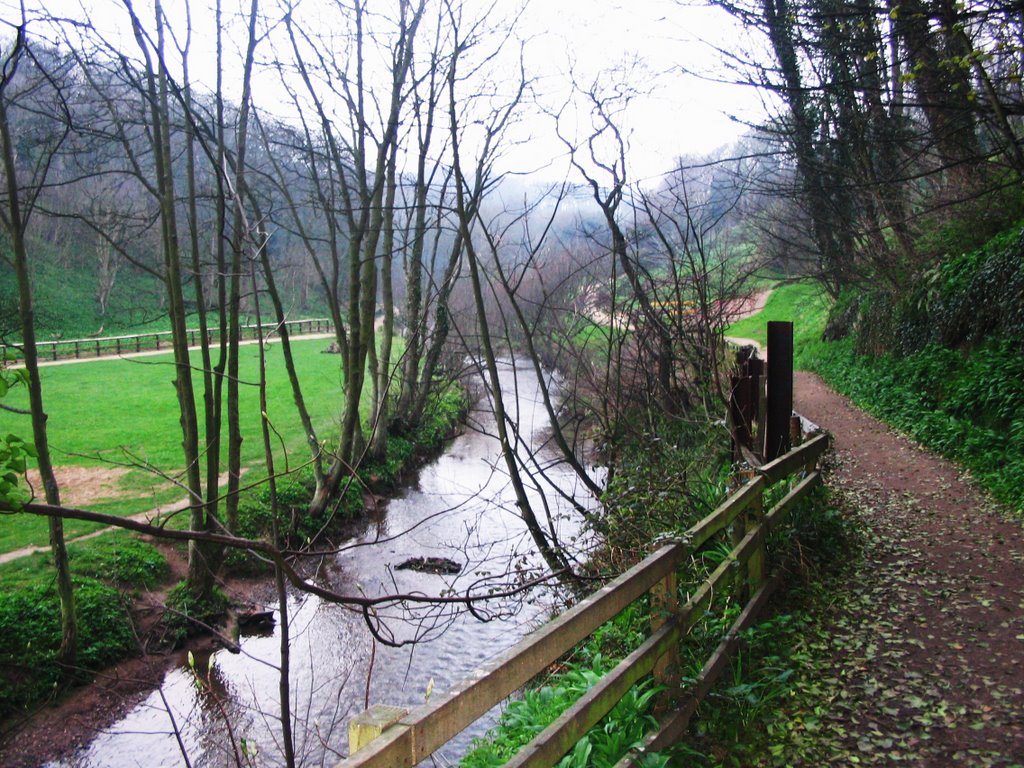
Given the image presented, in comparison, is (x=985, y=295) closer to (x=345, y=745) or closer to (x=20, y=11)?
(x=345, y=745)

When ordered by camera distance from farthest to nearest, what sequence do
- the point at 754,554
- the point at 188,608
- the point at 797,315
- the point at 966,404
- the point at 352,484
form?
1. the point at 797,315
2. the point at 352,484
3. the point at 188,608
4. the point at 966,404
5. the point at 754,554

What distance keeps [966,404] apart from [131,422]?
19126 millimetres

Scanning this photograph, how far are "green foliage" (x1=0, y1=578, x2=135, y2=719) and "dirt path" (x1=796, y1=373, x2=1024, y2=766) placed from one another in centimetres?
763

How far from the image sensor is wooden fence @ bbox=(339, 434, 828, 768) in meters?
2.14

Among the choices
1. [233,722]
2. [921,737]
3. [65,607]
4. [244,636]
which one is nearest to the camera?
[921,737]

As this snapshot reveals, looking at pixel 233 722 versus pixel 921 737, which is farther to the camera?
pixel 233 722

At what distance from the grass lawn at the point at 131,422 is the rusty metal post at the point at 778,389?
9.78m

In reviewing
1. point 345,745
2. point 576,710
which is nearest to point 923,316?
point 345,745

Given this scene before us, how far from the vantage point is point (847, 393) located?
1825cm

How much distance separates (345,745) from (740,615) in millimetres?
5027

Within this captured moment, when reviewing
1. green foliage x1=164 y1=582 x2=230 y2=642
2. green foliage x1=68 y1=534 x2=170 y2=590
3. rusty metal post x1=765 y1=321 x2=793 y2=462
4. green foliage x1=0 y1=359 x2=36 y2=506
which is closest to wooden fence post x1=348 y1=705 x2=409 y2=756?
green foliage x1=0 y1=359 x2=36 y2=506

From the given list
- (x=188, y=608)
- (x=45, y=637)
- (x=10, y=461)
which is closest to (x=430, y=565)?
(x=188, y=608)

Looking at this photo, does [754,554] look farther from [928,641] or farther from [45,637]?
[45,637]

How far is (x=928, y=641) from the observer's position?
5.03 meters
